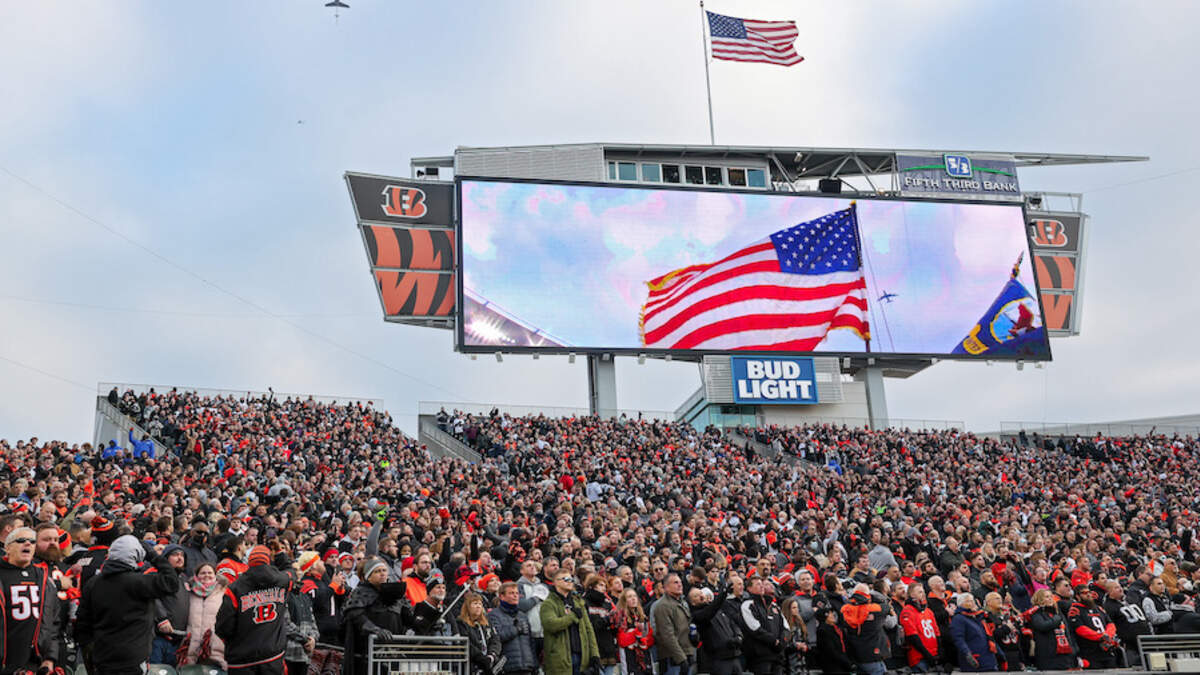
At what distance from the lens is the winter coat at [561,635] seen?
10.2 m

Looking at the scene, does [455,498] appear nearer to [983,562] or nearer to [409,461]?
[409,461]

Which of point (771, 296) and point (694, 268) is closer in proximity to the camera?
point (694, 268)

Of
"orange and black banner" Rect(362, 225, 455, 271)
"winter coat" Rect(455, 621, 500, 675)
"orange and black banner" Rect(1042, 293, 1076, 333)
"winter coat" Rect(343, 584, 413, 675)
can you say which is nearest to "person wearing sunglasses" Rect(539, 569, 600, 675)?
"winter coat" Rect(455, 621, 500, 675)

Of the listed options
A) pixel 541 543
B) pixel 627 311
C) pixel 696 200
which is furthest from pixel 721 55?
pixel 541 543

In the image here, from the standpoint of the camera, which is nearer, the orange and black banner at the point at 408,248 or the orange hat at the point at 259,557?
the orange hat at the point at 259,557

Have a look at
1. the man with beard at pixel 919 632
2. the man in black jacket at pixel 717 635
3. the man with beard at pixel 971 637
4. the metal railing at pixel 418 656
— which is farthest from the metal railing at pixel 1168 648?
the metal railing at pixel 418 656

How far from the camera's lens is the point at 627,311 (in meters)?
35.4

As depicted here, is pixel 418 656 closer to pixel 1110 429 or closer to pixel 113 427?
pixel 113 427

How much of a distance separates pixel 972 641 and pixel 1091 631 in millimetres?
1699

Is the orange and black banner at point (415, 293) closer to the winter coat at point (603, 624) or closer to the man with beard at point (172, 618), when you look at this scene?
the winter coat at point (603, 624)

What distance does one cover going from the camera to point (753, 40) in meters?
40.7

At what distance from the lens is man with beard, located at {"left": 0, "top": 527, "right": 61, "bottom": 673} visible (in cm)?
714

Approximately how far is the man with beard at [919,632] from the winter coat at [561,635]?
3514mm

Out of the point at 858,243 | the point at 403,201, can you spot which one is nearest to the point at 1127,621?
the point at 403,201
